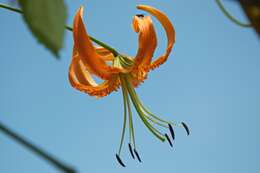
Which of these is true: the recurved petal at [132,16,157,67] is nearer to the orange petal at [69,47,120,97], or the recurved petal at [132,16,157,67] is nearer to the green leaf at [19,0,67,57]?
the orange petal at [69,47,120,97]

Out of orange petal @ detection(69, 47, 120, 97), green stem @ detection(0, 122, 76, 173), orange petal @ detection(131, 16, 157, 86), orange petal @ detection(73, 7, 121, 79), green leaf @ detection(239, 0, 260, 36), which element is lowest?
green stem @ detection(0, 122, 76, 173)

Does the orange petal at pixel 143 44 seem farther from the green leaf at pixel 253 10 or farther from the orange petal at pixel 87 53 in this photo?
the green leaf at pixel 253 10

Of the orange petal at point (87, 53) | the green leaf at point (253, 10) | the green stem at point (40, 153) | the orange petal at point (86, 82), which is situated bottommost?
the green stem at point (40, 153)

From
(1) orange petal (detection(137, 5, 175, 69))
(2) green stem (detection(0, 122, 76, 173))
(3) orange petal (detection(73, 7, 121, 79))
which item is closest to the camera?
(2) green stem (detection(0, 122, 76, 173))

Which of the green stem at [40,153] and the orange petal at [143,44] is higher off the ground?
the orange petal at [143,44]

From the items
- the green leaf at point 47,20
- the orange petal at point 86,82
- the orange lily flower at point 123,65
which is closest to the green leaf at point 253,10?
the green leaf at point 47,20

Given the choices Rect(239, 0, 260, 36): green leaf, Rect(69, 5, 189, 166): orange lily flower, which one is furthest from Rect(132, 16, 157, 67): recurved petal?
Rect(239, 0, 260, 36): green leaf

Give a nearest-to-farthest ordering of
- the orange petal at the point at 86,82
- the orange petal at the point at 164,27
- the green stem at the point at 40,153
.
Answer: the green stem at the point at 40,153, the orange petal at the point at 164,27, the orange petal at the point at 86,82

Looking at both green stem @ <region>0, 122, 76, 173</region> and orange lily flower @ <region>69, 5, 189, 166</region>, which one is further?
Answer: orange lily flower @ <region>69, 5, 189, 166</region>

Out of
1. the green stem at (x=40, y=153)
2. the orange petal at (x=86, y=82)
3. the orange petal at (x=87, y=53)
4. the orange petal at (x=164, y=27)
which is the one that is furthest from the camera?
the orange petal at (x=86, y=82)
